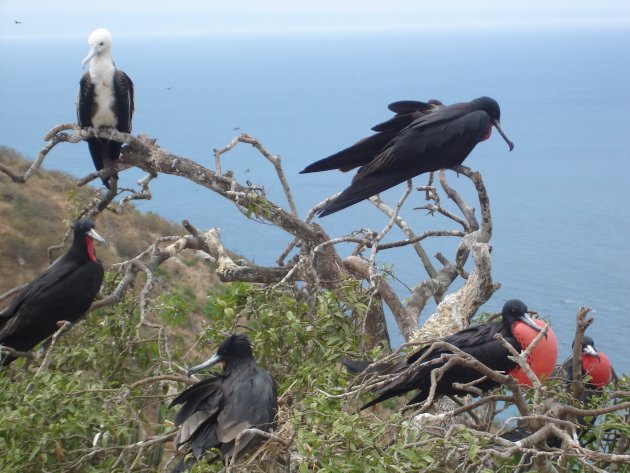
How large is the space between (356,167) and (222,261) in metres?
1.00

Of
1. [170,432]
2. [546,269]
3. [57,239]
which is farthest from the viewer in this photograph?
[546,269]

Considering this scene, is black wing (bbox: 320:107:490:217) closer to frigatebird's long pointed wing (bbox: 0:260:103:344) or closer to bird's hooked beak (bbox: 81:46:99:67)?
frigatebird's long pointed wing (bbox: 0:260:103:344)

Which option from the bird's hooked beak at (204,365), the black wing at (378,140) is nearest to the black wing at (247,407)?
the bird's hooked beak at (204,365)

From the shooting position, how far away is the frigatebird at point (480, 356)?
3.90m

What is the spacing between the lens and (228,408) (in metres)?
3.64

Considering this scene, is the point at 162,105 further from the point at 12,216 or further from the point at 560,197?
the point at 12,216

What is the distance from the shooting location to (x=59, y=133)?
15.8 feet

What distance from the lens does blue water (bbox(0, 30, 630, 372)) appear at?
3453 cm

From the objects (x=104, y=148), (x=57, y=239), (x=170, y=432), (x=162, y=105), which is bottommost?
(x=162, y=105)

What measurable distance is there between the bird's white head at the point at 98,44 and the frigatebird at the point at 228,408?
9.07 ft

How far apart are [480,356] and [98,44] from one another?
3425 millimetres

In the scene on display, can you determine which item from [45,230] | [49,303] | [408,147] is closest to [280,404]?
[49,303]

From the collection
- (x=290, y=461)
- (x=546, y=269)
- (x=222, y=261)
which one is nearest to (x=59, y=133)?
(x=222, y=261)

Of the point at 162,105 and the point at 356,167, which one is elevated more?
the point at 356,167
